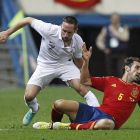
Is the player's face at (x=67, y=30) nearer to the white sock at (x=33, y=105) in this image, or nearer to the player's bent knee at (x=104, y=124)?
the white sock at (x=33, y=105)

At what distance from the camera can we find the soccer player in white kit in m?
8.17

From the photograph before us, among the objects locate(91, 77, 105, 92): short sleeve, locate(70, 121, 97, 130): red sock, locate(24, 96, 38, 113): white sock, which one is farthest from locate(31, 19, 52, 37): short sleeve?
locate(70, 121, 97, 130): red sock

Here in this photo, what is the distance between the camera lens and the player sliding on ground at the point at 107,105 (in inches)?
285

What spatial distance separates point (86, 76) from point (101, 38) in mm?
8145

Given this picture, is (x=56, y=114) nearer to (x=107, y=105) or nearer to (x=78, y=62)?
(x=107, y=105)

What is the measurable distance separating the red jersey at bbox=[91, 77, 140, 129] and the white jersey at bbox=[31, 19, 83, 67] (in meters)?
1.13

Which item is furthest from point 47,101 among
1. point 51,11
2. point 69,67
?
point 51,11

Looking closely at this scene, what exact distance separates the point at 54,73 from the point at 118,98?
1607mm

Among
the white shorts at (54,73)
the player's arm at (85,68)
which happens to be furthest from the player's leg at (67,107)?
the white shorts at (54,73)

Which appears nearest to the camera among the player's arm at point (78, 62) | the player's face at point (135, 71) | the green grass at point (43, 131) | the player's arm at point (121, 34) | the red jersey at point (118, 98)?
the green grass at point (43, 131)

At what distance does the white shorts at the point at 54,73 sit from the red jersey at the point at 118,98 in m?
1.07

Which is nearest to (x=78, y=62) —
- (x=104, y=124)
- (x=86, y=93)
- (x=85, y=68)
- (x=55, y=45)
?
(x=55, y=45)

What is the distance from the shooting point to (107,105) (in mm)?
7344

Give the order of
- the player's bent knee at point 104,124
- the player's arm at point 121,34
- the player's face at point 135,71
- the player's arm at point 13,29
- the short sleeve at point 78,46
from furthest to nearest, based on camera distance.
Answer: the player's arm at point 121,34 → the short sleeve at point 78,46 → the player's arm at point 13,29 → the player's face at point 135,71 → the player's bent knee at point 104,124
